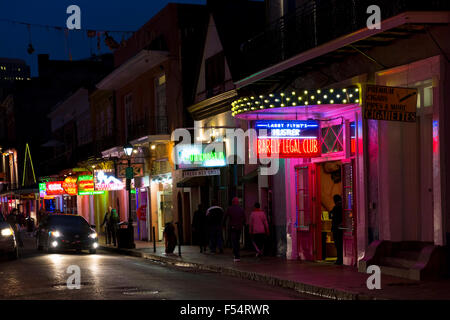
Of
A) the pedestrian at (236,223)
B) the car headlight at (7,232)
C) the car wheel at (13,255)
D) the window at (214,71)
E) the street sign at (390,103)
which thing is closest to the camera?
the street sign at (390,103)

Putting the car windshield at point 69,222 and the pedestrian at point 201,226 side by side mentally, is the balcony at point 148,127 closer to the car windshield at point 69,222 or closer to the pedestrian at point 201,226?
the car windshield at point 69,222

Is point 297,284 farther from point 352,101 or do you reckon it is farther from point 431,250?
point 352,101

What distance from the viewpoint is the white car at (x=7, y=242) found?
23.5 m

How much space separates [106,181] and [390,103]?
2228 centimetres

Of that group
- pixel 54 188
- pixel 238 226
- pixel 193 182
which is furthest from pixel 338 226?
pixel 54 188

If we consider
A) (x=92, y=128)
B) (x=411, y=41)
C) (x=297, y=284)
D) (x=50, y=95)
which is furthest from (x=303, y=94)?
(x=50, y=95)

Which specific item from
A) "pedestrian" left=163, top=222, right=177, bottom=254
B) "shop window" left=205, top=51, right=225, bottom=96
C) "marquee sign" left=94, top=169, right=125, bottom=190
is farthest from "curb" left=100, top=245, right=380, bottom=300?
"marquee sign" left=94, top=169, right=125, bottom=190

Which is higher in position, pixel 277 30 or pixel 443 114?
pixel 277 30

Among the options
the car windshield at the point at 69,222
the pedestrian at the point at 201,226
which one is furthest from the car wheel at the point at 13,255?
the pedestrian at the point at 201,226

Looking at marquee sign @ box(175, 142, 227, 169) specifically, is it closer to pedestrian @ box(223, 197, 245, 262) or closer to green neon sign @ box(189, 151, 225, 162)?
green neon sign @ box(189, 151, 225, 162)

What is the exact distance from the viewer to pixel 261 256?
22016mm

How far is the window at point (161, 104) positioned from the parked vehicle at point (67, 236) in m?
5.73

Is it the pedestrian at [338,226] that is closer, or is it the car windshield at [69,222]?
the pedestrian at [338,226]
